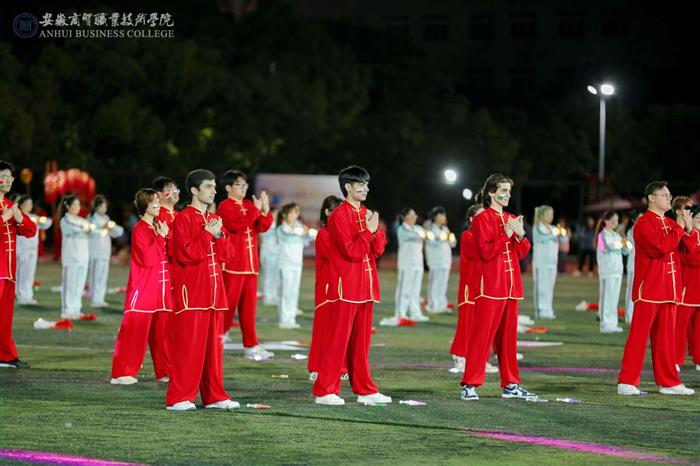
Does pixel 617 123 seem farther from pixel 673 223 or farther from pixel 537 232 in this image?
pixel 673 223

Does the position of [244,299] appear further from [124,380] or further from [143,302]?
[124,380]

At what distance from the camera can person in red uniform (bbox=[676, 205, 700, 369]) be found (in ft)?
46.3

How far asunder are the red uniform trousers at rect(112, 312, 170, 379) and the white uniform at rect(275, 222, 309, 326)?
759 cm

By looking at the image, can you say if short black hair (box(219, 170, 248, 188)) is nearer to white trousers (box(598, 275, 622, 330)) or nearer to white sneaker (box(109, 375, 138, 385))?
white sneaker (box(109, 375, 138, 385))

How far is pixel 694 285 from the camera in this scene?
49.0 ft

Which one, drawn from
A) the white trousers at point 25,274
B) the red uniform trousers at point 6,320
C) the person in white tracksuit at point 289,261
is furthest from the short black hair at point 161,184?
the white trousers at point 25,274

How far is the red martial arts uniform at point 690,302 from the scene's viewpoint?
14094mm

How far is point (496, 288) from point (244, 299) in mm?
4626

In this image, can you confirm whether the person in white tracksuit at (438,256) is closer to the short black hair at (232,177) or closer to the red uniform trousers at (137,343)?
the short black hair at (232,177)

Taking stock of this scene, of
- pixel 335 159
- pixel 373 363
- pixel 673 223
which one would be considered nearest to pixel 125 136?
pixel 335 159

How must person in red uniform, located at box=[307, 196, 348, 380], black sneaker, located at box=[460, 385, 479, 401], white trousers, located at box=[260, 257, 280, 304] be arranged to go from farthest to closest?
white trousers, located at box=[260, 257, 280, 304] → person in red uniform, located at box=[307, 196, 348, 380] → black sneaker, located at box=[460, 385, 479, 401]

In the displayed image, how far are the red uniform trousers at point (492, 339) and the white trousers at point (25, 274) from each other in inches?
568
